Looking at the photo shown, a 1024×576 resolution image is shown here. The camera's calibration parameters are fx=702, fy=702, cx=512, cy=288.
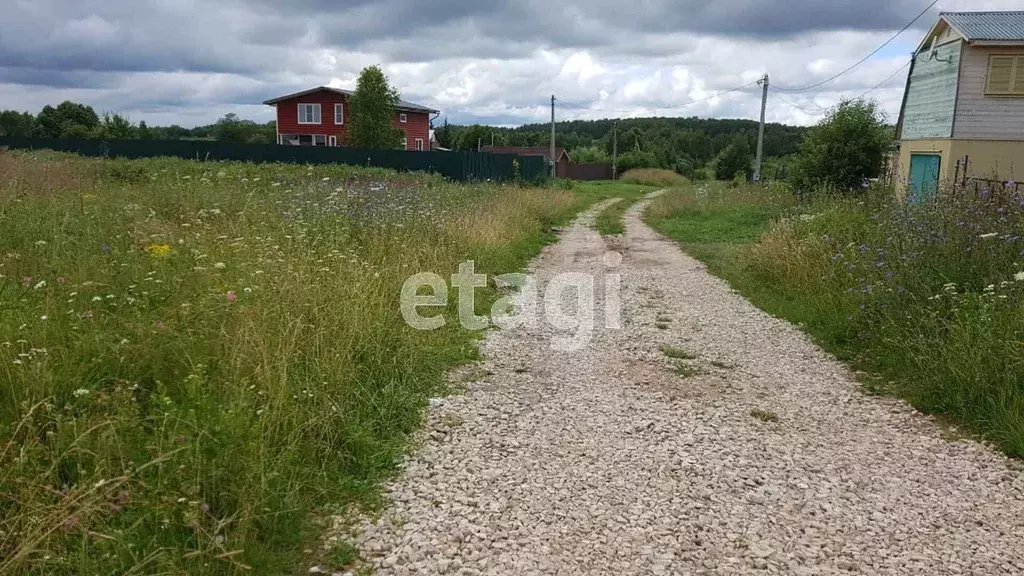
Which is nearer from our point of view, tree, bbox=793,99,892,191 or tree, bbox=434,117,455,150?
tree, bbox=793,99,892,191

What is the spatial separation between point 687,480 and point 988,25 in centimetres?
1935

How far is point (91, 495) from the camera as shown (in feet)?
9.51

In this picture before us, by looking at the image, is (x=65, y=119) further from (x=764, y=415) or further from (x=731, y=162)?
(x=764, y=415)

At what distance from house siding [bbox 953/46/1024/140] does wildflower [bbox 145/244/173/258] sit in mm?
19105

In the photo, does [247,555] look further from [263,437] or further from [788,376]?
[788,376]

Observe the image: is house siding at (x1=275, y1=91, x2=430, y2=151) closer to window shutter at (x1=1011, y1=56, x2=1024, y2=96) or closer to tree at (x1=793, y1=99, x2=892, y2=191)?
tree at (x1=793, y1=99, x2=892, y2=191)

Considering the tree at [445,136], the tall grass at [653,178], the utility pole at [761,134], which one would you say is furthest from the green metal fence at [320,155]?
the tree at [445,136]

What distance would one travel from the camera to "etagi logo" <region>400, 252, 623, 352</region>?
278 inches

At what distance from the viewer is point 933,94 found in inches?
762

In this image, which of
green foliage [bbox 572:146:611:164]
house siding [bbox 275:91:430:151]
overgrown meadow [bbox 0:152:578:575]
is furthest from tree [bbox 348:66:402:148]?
green foliage [bbox 572:146:611:164]

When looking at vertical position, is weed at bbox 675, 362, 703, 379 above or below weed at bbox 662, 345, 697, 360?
below

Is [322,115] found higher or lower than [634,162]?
higher

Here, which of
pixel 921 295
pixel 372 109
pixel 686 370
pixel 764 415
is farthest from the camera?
pixel 372 109

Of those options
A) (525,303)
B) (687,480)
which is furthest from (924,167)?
(687,480)
